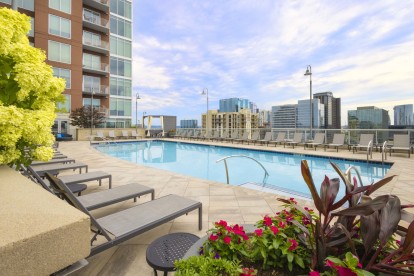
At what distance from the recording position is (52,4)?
2278 cm

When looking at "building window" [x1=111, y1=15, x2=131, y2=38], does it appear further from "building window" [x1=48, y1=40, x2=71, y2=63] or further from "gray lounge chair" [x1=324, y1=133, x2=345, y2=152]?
"gray lounge chair" [x1=324, y1=133, x2=345, y2=152]

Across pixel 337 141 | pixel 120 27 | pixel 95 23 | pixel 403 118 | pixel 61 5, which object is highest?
pixel 120 27

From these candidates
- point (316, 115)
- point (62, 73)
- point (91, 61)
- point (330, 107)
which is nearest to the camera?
point (62, 73)

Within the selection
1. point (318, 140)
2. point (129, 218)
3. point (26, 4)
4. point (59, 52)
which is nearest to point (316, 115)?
point (318, 140)

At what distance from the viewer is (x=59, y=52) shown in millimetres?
23375

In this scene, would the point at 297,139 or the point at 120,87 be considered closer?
the point at 297,139

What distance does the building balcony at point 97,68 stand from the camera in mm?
25950

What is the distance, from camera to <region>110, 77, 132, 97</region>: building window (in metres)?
28.7

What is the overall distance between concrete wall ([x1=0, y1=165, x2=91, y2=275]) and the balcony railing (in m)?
28.7

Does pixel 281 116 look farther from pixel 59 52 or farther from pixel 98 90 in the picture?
pixel 59 52

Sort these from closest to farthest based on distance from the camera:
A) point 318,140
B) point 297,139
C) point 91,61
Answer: point 318,140 < point 297,139 < point 91,61

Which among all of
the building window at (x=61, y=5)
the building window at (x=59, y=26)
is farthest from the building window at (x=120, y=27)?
the building window at (x=59, y=26)

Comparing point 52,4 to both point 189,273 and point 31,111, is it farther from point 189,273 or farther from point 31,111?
point 189,273

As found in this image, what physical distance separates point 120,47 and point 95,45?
11.5 ft
